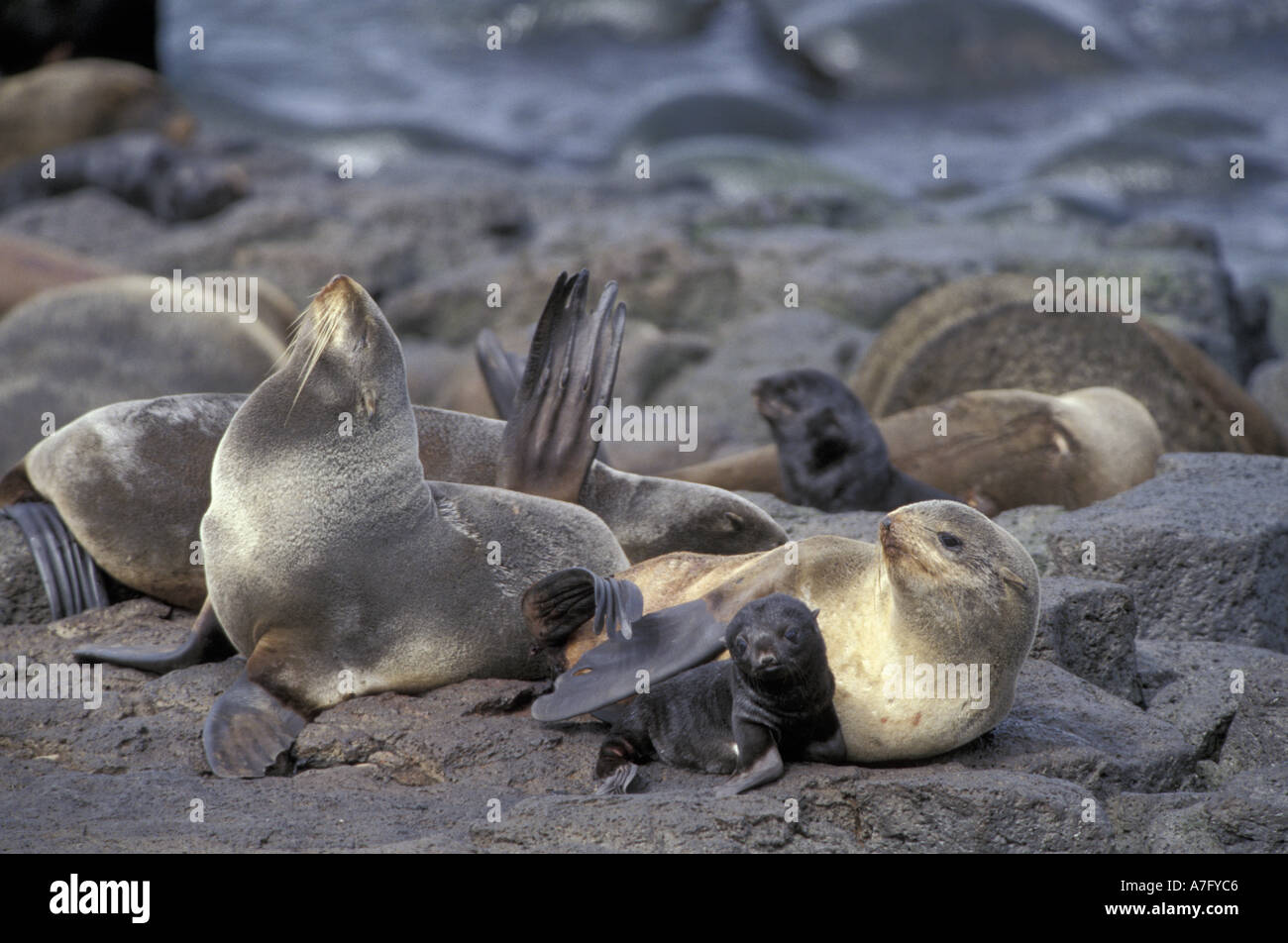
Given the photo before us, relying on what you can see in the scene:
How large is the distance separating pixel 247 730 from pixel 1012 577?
1.89 metres

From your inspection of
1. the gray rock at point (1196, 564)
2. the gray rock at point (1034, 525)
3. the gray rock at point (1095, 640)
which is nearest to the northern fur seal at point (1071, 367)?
the gray rock at point (1034, 525)

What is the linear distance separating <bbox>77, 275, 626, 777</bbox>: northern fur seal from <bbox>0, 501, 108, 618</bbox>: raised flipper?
107 cm

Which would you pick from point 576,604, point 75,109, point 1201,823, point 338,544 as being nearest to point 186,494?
point 338,544

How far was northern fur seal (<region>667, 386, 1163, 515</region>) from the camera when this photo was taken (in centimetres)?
609

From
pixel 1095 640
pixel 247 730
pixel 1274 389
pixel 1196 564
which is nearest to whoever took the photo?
pixel 247 730

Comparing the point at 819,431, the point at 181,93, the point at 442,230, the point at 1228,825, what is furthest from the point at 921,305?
the point at 181,93

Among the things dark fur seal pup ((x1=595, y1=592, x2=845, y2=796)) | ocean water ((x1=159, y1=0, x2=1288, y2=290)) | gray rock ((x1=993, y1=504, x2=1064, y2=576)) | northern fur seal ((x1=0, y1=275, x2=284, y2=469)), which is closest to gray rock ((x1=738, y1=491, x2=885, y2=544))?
gray rock ((x1=993, y1=504, x2=1064, y2=576))

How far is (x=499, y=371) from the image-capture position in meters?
5.59

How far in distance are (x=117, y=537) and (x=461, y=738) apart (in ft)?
5.85

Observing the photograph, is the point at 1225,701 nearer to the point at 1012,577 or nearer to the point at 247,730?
the point at 1012,577

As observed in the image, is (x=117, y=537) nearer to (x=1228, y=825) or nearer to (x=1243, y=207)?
(x=1228, y=825)

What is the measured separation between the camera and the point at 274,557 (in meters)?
3.77

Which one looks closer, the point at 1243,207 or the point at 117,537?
the point at 117,537

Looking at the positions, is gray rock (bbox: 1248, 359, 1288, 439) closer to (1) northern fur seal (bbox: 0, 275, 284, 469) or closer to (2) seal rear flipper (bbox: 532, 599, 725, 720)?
(1) northern fur seal (bbox: 0, 275, 284, 469)
